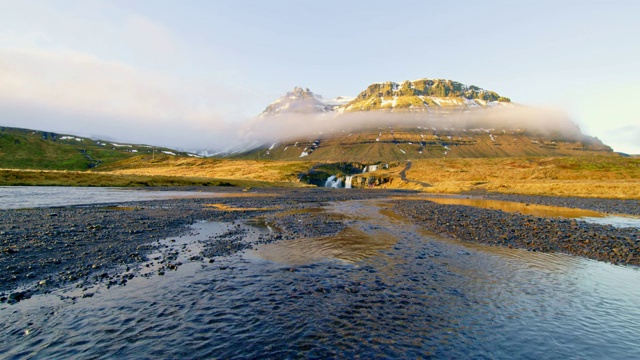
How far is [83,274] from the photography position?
605 inches

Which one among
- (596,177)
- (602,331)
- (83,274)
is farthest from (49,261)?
(596,177)

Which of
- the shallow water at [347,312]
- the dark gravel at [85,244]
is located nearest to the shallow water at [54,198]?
the dark gravel at [85,244]

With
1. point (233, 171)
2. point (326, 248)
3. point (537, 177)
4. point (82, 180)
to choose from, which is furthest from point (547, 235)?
point (233, 171)

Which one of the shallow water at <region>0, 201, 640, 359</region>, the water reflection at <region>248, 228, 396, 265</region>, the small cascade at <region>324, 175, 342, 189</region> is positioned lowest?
the small cascade at <region>324, 175, 342, 189</region>

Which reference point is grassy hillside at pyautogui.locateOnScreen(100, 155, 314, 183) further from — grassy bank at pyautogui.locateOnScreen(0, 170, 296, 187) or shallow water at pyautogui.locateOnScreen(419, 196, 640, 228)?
shallow water at pyautogui.locateOnScreen(419, 196, 640, 228)

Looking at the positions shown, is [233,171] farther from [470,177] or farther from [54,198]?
[470,177]

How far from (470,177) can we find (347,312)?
408 ft

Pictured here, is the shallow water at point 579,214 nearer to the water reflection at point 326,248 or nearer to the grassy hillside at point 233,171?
the water reflection at point 326,248

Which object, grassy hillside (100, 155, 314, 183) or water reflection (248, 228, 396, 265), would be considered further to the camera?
grassy hillside (100, 155, 314, 183)

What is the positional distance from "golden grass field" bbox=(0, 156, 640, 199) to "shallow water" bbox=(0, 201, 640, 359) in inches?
2826

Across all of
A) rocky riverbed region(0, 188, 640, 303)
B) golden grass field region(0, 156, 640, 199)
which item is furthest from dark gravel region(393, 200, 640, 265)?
golden grass field region(0, 156, 640, 199)

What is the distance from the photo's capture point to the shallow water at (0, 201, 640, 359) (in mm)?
9664

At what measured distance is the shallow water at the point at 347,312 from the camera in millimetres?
9664

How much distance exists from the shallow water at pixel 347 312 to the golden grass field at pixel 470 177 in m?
71.8
